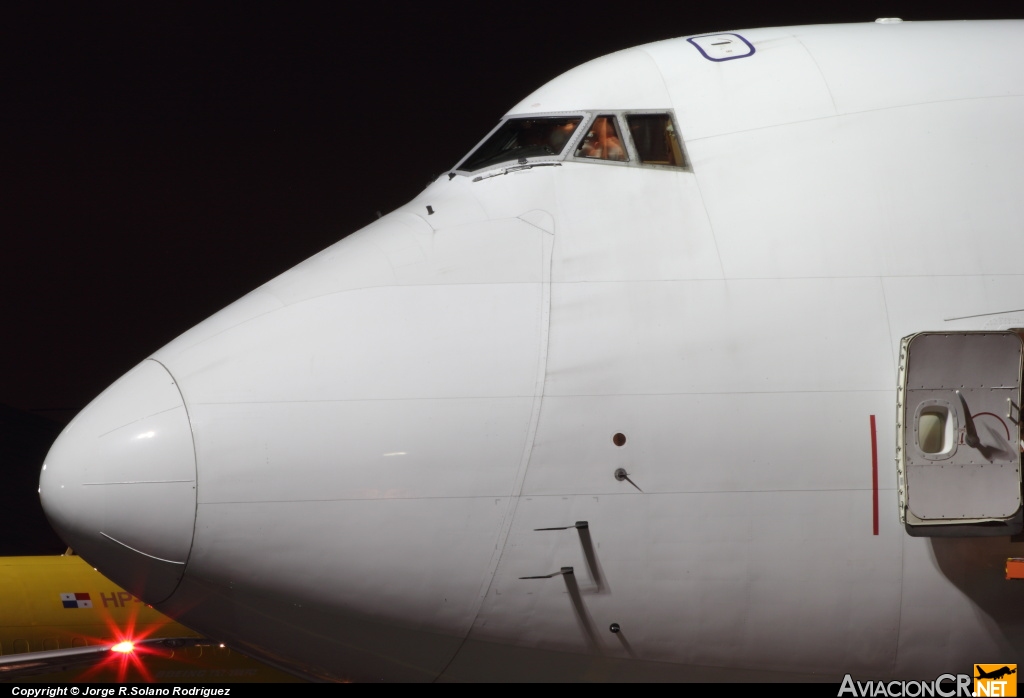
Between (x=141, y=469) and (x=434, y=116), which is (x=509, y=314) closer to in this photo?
(x=141, y=469)

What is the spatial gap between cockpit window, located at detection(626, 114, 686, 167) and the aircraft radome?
14 centimetres

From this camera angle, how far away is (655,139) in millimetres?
4652

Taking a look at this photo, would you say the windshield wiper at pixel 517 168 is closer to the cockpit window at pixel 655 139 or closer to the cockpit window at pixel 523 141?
the cockpit window at pixel 523 141

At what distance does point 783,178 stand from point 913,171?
24.7 inches

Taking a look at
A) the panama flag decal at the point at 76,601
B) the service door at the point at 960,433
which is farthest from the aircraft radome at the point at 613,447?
the panama flag decal at the point at 76,601

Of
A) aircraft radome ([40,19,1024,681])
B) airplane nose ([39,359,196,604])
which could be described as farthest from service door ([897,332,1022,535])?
airplane nose ([39,359,196,604])

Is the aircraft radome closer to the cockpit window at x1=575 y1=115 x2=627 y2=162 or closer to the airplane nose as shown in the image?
the airplane nose

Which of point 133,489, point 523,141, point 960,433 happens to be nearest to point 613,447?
point 960,433

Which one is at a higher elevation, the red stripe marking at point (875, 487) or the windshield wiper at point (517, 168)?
the windshield wiper at point (517, 168)

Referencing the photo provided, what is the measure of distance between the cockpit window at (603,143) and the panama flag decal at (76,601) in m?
8.66

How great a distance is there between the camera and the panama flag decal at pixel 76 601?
10625 mm

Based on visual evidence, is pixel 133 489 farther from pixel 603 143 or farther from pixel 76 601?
pixel 76 601

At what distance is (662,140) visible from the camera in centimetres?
464

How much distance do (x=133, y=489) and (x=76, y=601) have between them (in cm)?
784
